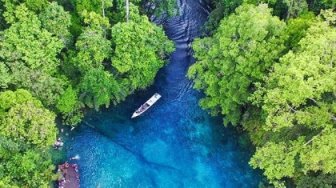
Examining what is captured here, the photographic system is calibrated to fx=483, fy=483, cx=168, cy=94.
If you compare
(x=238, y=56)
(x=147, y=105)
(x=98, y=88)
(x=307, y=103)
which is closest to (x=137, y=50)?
(x=98, y=88)

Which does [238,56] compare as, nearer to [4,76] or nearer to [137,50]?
[137,50]

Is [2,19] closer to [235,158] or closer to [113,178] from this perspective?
[113,178]

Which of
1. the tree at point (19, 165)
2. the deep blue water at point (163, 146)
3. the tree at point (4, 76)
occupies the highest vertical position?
the tree at point (4, 76)

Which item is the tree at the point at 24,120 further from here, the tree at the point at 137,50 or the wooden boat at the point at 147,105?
the wooden boat at the point at 147,105

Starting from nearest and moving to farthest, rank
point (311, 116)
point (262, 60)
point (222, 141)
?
point (311, 116) → point (262, 60) → point (222, 141)

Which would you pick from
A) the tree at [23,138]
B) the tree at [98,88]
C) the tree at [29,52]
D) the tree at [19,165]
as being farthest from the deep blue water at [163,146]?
the tree at [29,52]

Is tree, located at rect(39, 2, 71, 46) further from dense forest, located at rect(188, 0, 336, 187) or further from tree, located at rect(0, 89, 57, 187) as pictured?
dense forest, located at rect(188, 0, 336, 187)

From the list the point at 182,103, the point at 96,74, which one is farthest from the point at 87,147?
the point at 182,103
